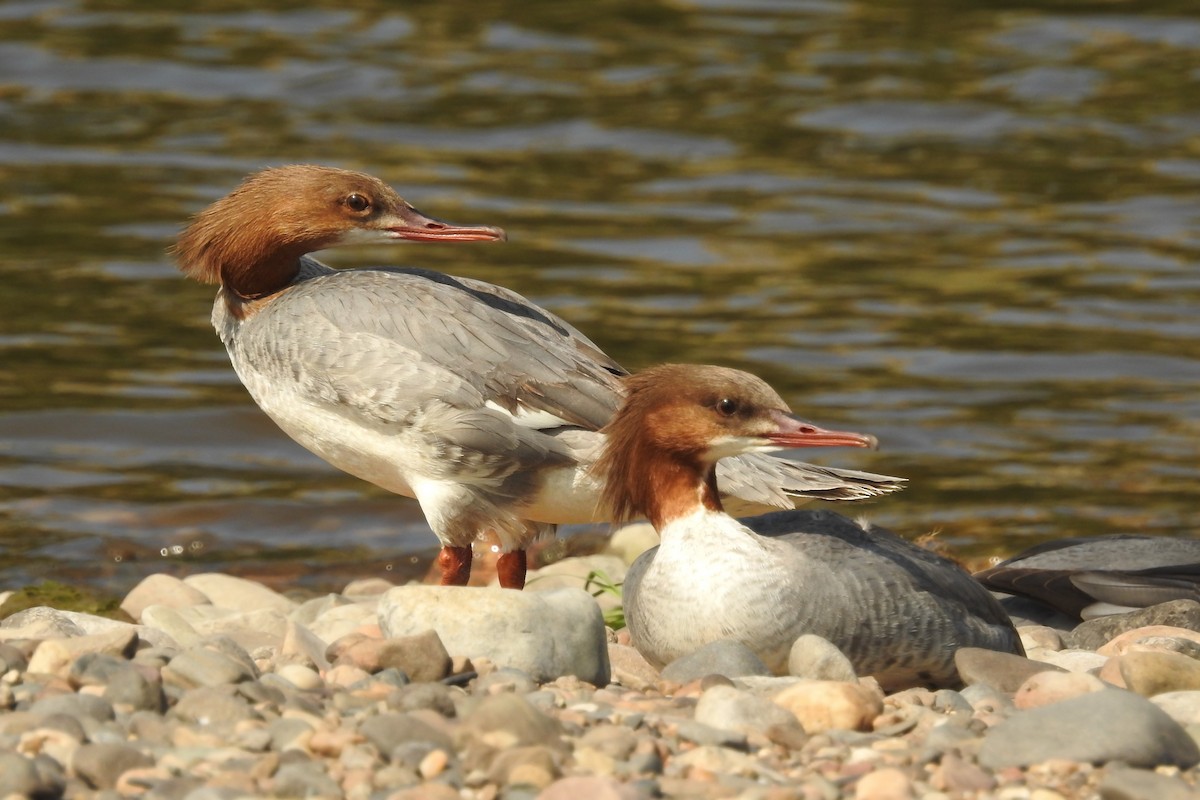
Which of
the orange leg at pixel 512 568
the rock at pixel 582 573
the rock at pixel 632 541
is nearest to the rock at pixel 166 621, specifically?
the orange leg at pixel 512 568

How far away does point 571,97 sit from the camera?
16.4 meters

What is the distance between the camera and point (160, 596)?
23.6 feet

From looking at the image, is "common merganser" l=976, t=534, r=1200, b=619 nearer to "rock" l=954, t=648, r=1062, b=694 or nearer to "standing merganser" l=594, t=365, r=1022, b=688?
"standing merganser" l=594, t=365, r=1022, b=688

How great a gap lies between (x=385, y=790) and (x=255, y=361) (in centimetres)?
284

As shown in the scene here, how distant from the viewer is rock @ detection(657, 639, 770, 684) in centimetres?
480

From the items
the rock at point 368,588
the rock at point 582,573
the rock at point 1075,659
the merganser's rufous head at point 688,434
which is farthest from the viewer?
the rock at point 368,588

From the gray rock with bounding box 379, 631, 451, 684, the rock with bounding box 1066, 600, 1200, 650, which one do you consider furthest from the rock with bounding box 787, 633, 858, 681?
the rock with bounding box 1066, 600, 1200, 650

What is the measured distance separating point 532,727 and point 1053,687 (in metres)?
1.35

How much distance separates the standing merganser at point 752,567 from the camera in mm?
4988

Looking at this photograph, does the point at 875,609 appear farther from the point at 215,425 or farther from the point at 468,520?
the point at 215,425

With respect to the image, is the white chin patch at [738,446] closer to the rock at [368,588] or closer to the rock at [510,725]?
the rock at [510,725]

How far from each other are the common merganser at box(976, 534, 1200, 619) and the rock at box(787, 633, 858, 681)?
5.25ft

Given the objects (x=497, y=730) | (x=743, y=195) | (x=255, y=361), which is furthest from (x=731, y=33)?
(x=497, y=730)

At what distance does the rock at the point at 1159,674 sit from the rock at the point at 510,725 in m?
1.64
